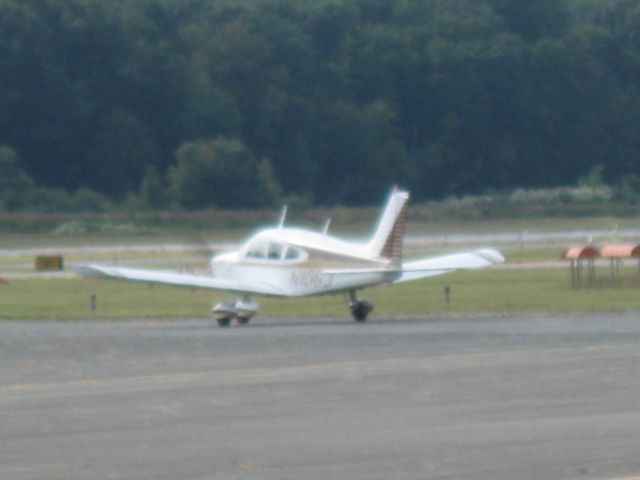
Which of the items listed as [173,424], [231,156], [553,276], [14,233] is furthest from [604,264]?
[173,424]

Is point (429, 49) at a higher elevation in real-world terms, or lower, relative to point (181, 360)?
higher

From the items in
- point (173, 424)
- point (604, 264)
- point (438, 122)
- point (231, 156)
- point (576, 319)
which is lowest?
point (173, 424)

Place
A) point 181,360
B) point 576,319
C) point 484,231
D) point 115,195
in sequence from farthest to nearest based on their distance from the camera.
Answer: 1. point 115,195
2. point 484,231
3. point 576,319
4. point 181,360

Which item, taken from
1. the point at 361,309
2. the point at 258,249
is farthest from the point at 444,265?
the point at 258,249

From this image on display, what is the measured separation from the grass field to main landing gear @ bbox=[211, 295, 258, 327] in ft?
7.79

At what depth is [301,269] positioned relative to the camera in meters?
30.6

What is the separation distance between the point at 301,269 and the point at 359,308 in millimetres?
1316

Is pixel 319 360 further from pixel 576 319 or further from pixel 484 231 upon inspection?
pixel 484 231

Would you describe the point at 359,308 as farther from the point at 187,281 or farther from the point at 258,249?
the point at 187,281

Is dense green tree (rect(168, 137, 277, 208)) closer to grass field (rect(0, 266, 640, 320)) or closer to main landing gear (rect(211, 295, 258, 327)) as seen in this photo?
grass field (rect(0, 266, 640, 320))

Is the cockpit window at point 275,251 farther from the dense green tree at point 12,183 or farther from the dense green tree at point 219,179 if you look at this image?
the dense green tree at point 12,183

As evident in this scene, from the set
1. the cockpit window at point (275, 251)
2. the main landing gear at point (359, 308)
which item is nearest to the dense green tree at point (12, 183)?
the cockpit window at point (275, 251)

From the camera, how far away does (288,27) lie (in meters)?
98.5

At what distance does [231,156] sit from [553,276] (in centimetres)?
2138
